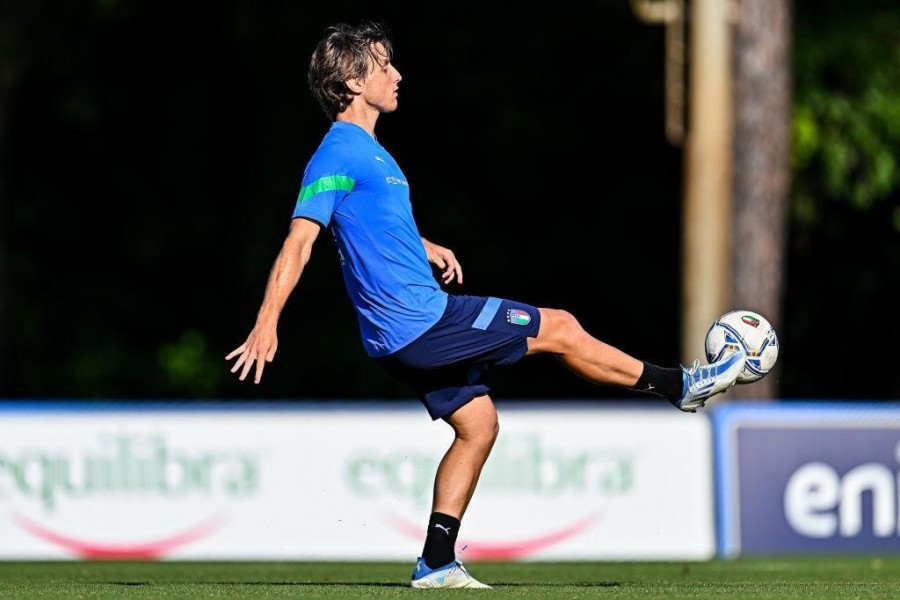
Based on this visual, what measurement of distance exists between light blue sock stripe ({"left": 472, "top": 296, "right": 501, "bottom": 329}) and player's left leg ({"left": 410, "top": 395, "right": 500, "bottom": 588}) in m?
0.38

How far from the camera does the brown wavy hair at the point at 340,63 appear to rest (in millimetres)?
8258

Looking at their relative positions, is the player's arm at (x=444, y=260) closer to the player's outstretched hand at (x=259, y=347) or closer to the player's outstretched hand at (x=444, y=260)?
the player's outstretched hand at (x=444, y=260)

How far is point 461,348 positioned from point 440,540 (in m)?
0.84

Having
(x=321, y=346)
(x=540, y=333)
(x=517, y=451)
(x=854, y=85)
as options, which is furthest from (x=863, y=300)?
(x=540, y=333)

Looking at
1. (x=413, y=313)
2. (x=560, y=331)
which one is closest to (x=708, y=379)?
(x=560, y=331)

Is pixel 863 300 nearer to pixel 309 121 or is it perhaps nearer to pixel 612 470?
pixel 309 121

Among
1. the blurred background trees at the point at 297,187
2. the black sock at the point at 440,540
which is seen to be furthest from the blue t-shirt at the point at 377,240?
the blurred background trees at the point at 297,187

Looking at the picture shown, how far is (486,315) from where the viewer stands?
8.19 meters

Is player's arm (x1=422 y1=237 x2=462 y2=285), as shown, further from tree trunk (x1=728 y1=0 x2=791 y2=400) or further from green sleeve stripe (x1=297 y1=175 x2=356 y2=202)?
Answer: tree trunk (x1=728 y1=0 x2=791 y2=400)

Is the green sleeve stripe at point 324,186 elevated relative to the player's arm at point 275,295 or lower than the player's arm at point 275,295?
elevated

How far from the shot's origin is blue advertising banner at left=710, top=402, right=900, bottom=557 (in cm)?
1402

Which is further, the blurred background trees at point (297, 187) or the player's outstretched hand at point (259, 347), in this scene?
the blurred background trees at point (297, 187)

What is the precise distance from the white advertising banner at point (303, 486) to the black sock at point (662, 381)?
17.6 feet

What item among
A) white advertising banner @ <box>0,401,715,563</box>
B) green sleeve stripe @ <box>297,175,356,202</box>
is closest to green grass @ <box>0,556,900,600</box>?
white advertising banner @ <box>0,401,715,563</box>
